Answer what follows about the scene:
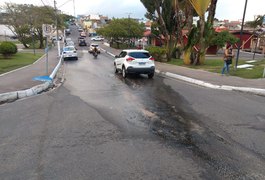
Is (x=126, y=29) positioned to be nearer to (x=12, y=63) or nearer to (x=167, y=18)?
(x=167, y=18)

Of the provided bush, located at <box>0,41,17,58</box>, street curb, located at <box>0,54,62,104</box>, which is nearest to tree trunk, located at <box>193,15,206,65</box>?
street curb, located at <box>0,54,62,104</box>

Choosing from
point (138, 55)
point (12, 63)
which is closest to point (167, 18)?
point (138, 55)

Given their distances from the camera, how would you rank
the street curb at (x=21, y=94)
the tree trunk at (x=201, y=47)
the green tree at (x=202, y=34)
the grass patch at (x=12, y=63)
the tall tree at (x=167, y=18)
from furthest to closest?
the tall tree at (x=167, y=18) → the green tree at (x=202, y=34) → the tree trunk at (x=201, y=47) → the grass patch at (x=12, y=63) → the street curb at (x=21, y=94)

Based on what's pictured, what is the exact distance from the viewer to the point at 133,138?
571 centimetres

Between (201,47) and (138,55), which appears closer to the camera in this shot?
(138,55)

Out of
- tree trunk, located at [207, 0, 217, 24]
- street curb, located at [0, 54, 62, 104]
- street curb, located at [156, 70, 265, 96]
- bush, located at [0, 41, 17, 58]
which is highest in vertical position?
tree trunk, located at [207, 0, 217, 24]

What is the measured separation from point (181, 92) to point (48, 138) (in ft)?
22.2

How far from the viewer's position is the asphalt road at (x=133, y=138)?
4.32 meters

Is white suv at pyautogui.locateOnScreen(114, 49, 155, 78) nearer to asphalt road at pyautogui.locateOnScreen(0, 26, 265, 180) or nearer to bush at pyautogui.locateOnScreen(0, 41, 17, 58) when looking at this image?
asphalt road at pyautogui.locateOnScreen(0, 26, 265, 180)

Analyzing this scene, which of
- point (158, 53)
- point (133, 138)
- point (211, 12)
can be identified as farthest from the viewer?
point (158, 53)

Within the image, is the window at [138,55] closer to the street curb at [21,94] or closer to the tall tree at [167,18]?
the street curb at [21,94]

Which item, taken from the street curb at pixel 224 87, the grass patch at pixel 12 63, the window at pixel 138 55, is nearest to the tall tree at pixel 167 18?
the window at pixel 138 55

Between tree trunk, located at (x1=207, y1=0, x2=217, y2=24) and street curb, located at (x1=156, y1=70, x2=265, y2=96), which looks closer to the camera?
street curb, located at (x1=156, y1=70, x2=265, y2=96)

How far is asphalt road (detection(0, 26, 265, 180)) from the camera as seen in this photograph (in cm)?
432
